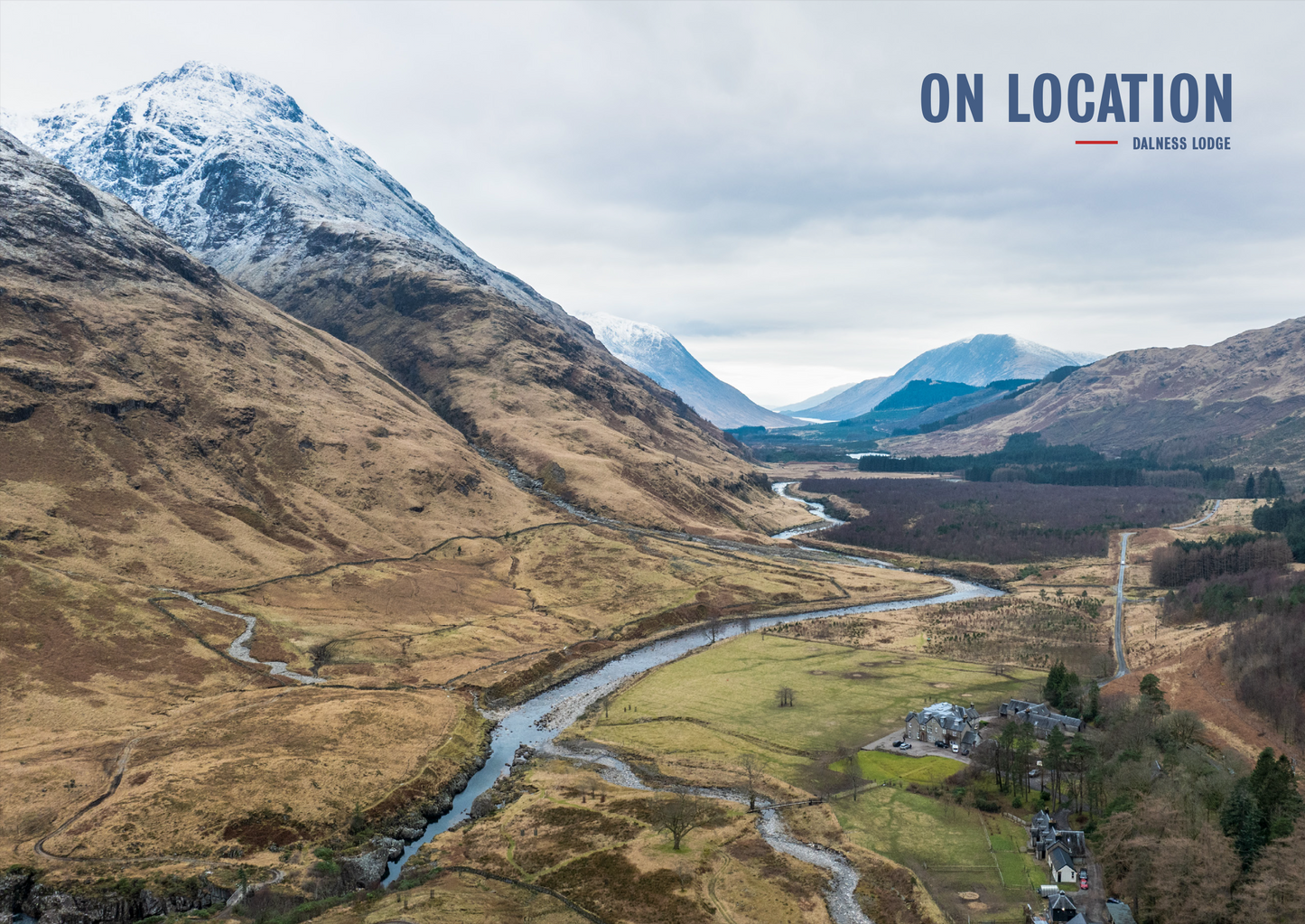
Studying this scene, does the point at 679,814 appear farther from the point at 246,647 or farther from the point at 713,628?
the point at 713,628

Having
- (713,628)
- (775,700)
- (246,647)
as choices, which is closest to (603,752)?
(775,700)

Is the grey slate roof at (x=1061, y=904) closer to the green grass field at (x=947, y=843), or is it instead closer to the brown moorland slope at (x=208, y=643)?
the green grass field at (x=947, y=843)

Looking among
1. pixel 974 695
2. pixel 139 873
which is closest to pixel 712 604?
pixel 974 695

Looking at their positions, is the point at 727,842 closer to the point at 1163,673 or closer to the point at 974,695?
the point at 974,695

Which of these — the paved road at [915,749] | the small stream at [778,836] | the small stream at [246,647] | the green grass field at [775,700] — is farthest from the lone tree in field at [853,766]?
the small stream at [246,647]

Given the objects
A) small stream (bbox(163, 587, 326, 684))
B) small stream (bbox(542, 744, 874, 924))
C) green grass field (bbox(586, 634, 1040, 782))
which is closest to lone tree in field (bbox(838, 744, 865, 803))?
green grass field (bbox(586, 634, 1040, 782))

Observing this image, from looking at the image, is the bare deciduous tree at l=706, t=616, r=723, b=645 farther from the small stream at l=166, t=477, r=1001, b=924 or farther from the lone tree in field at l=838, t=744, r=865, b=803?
the lone tree in field at l=838, t=744, r=865, b=803

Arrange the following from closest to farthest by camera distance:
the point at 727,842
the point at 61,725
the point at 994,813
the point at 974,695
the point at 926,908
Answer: the point at 926,908 < the point at 727,842 < the point at 994,813 < the point at 61,725 < the point at 974,695
